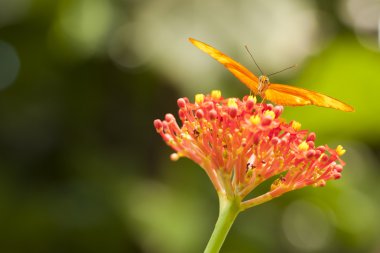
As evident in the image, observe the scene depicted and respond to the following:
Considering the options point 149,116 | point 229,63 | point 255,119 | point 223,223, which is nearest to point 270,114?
point 255,119

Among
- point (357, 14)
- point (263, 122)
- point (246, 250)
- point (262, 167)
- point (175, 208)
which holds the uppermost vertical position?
point (357, 14)

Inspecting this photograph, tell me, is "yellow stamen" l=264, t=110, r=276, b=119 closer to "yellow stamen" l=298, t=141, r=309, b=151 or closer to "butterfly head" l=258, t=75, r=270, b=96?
"yellow stamen" l=298, t=141, r=309, b=151

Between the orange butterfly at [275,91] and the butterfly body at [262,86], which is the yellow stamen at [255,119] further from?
the butterfly body at [262,86]

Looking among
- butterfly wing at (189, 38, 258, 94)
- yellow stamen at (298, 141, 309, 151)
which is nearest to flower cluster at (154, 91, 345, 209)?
yellow stamen at (298, 141, 309, 151)

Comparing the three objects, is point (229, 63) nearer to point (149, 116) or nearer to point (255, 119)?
point (255, 119)

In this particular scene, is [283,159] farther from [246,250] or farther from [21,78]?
[21,78]

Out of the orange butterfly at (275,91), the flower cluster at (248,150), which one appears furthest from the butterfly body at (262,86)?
the flower cluster at (248,150)

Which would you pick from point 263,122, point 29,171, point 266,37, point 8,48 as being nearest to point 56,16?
point 8,48
